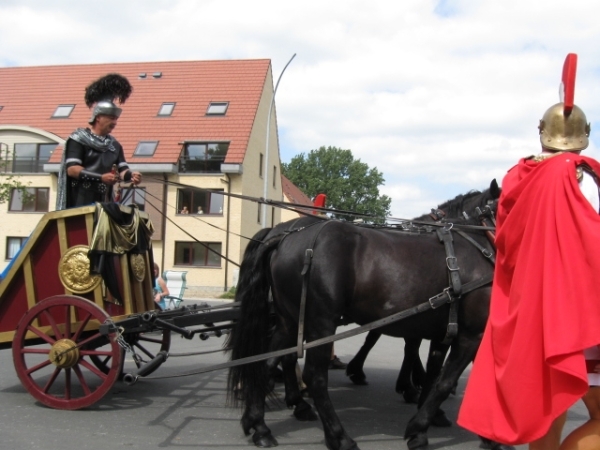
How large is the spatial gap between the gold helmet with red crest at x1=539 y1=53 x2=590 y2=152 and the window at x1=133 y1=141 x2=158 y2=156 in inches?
994

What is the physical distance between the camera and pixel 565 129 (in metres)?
2.79

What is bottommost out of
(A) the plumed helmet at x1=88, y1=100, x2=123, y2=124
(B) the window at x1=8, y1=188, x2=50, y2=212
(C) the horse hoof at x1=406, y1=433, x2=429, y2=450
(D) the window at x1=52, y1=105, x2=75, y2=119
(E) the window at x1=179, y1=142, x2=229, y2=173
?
(C) the horse hoof at x1=406, y1=433, x2=429, y2=450

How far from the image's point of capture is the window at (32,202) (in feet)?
92.6

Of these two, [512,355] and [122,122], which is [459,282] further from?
[122,122]

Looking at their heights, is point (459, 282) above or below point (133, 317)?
above

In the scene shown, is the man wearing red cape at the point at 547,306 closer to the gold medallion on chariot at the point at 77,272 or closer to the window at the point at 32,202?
the gold medallion on chariot at the point at 77,272

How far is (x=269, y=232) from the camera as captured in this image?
6.05m

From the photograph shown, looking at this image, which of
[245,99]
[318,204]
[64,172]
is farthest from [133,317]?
[245,99]

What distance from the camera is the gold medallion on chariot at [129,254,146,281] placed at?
5.61m

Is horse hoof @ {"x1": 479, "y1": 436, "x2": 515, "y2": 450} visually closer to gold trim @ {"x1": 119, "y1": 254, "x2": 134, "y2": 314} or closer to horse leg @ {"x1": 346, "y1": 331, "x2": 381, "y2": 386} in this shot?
horse leg @ {"x1": 346, "y1": 331, "x2": 381, "y2": 386}

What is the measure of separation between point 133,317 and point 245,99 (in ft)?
79.8

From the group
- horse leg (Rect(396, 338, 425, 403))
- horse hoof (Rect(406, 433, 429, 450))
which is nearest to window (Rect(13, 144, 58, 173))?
horse leg (Rect(396, 338, 425, 403))

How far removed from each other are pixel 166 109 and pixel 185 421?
25445 millimetres

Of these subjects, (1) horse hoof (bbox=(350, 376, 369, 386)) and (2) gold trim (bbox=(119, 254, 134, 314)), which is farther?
(1) horse hoof (bbox=(350, 376, 369, 386))
